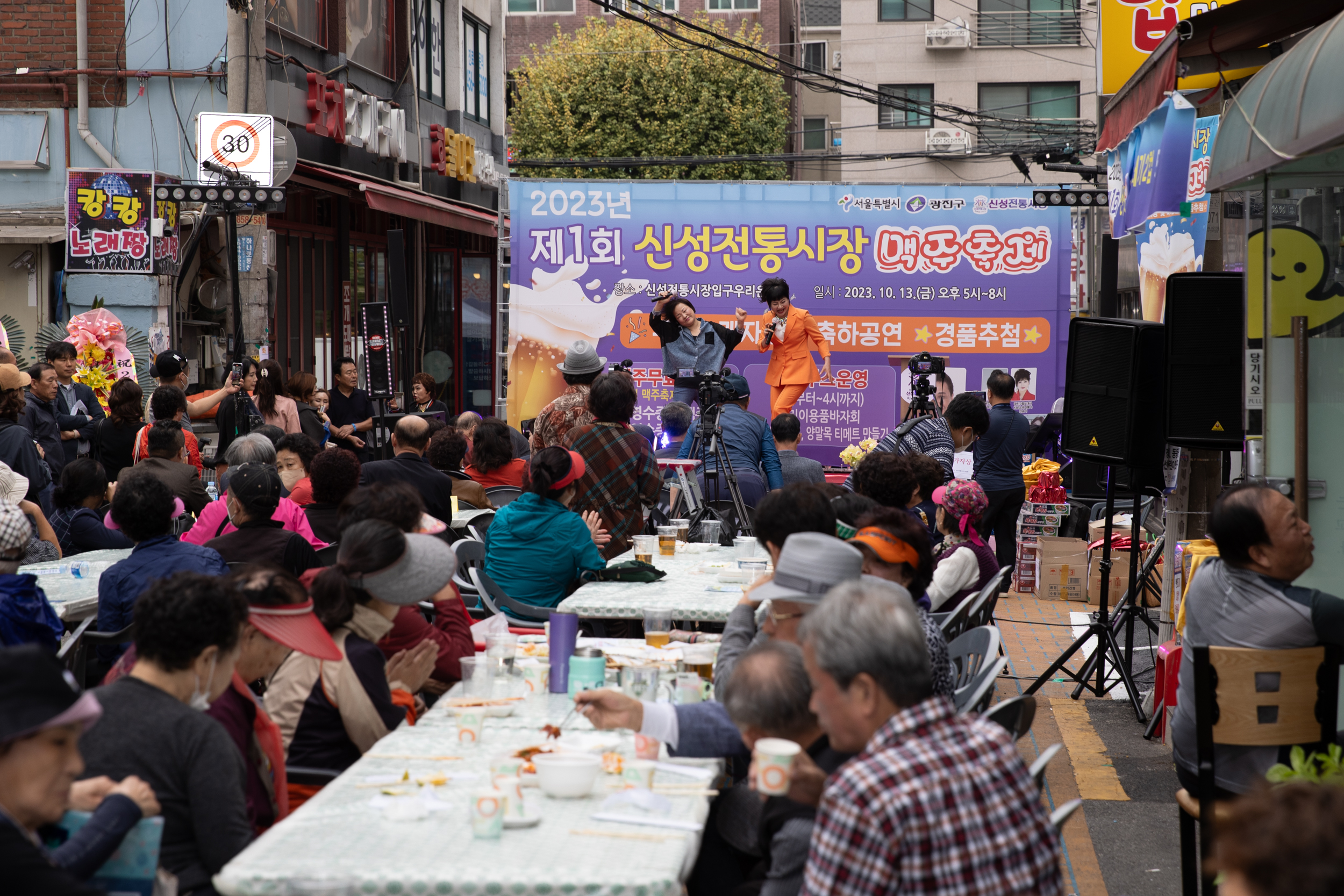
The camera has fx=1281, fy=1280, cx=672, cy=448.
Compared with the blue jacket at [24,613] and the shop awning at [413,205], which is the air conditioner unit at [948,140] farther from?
the blue jacket at [24,613]

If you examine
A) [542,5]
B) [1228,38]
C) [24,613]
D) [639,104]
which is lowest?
[24,613]

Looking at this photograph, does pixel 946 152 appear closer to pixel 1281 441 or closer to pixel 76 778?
pixel 1281 441

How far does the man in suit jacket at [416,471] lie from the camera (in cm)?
700

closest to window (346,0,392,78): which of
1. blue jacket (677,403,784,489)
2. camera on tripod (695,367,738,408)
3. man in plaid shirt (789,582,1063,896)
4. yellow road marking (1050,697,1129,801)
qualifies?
camera on tripod (695,367,738,408)

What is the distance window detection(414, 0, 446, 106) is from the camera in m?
18.5

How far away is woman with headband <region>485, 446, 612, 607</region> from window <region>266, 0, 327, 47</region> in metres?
10.1

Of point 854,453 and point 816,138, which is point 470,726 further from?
point 816,138

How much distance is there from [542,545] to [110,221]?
787cm

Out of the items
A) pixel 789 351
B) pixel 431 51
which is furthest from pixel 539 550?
pixel 431 51

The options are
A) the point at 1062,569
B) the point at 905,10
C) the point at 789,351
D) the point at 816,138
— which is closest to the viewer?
the point at 1062,569

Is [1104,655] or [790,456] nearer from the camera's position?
[1104,655]

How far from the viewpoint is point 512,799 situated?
2697 millimetres

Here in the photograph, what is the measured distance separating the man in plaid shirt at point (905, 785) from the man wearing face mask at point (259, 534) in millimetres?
3461

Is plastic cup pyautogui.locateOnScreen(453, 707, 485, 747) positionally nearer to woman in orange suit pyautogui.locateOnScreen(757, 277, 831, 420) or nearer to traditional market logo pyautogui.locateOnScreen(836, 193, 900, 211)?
woman in orange suit pyautogui.locateOnScreen(757, 277, 831, 420)
